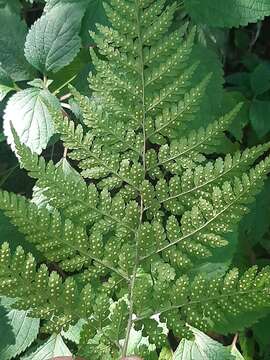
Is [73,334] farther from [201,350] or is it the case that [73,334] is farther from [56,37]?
[56,37]

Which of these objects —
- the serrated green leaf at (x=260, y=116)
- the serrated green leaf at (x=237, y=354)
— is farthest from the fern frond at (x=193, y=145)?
the serrated green leaf at (x=260, y=116)

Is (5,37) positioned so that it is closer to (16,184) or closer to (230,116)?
(16,184)

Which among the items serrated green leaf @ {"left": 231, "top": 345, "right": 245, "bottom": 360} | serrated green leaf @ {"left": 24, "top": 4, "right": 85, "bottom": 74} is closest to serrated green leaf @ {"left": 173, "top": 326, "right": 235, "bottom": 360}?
serrated green leaf @ {"left": 231, "top": 345, "right": 245, "bottom": 360}

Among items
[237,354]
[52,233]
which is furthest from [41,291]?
[237,354]

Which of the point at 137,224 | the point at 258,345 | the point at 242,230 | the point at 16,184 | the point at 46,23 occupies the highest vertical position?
the point at 46,23

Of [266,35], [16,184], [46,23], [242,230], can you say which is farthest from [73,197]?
[266,35]
